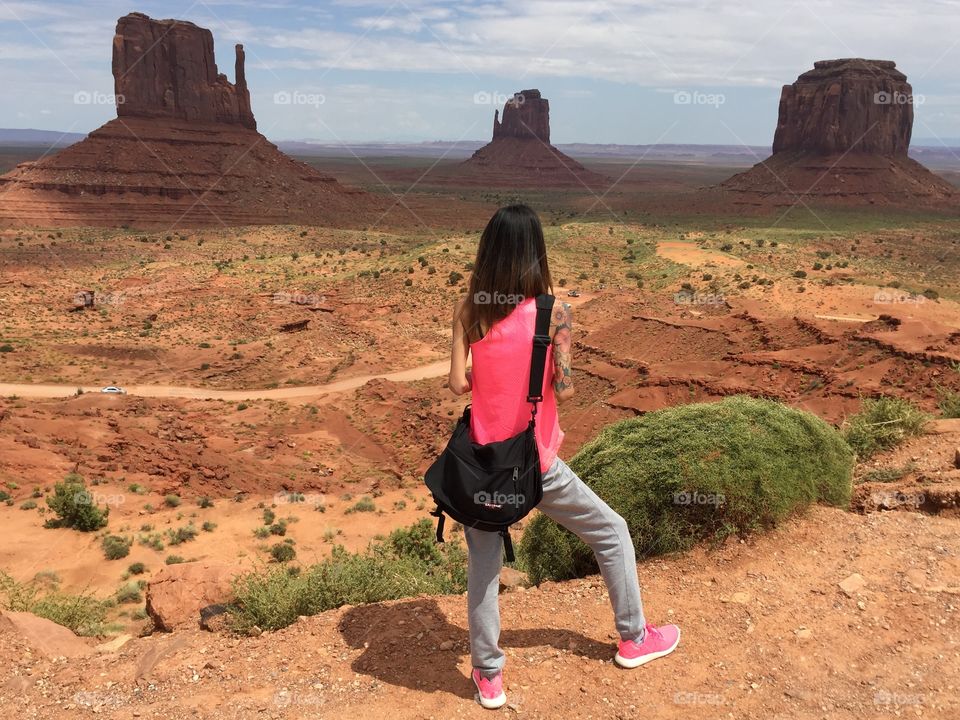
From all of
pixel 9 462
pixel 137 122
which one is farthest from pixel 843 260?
pixel 137 122

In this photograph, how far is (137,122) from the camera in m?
72.1

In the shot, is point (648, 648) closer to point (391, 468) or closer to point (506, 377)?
point (506, 377)

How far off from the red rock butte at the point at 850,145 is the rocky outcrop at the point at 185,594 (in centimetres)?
8051

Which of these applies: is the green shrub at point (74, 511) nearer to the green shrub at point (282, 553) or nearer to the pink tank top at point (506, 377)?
the green shrub at point (282, 553)

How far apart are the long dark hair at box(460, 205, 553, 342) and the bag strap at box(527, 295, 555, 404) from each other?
12 centimetres

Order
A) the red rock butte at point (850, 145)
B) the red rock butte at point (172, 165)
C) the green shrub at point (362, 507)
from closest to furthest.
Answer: the green shrub at point (362, 507)
the red rock butte at point (172, 165)
the red rock butte at point (850, 145)

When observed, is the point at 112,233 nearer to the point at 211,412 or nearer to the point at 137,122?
the point at 137,122

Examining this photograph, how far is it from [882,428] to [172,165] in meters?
73.2

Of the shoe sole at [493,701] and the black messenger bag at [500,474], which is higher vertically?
the black messenger bag at [500,474]

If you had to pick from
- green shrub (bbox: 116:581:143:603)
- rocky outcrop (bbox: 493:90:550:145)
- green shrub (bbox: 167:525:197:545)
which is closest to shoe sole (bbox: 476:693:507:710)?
green shrub (bbox: 116:581:143:603)

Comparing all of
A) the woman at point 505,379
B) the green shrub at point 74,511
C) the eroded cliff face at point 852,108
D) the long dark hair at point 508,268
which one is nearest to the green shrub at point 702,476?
the woman at point 505,379

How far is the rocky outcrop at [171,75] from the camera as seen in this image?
6994 cm

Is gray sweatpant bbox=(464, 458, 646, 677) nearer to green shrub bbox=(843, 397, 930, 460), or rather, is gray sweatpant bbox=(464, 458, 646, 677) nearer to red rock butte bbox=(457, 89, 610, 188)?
green shrub bbox=(843, 397, 930, 460)

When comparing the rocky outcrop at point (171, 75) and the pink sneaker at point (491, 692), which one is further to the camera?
the rocky outcrop at point (171, 75)
